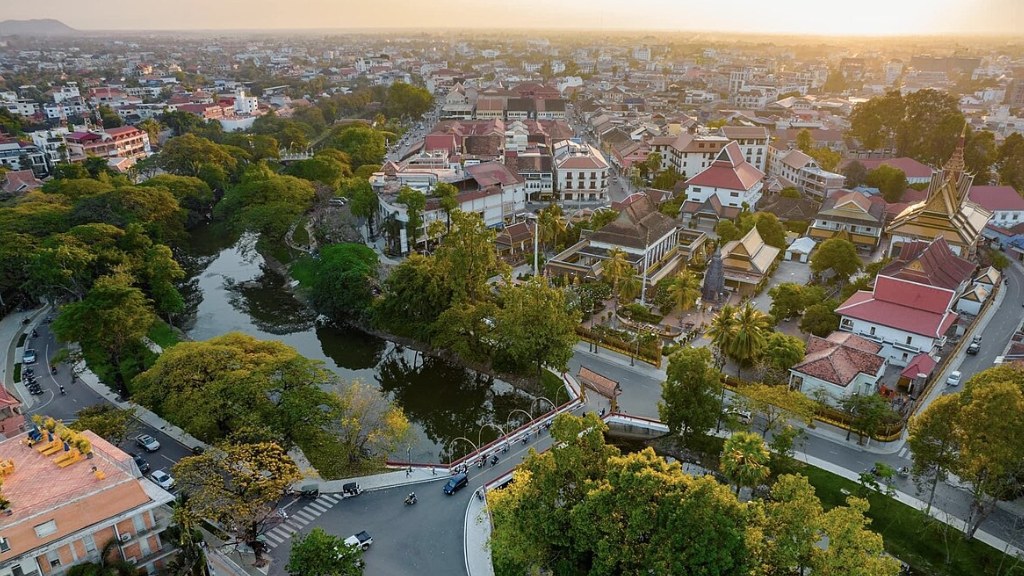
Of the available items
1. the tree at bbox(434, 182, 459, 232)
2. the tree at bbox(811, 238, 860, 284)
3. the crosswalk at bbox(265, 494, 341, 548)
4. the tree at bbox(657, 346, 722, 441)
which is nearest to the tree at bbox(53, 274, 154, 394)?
the crosswalk at bbox(265, 494, 341, 548)

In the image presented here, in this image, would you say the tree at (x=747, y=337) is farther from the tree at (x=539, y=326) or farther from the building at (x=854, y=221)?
the building at (x=854, y=221)

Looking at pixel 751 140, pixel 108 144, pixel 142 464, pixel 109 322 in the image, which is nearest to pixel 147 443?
pixel 142 464

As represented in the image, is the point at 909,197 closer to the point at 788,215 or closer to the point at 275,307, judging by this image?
the point at 788,215

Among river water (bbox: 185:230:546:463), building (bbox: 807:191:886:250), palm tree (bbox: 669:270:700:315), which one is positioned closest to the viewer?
river water (bbox: 185:230:546:463)

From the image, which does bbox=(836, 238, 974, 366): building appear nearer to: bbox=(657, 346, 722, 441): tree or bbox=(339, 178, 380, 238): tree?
bbox=(657, 346, 722, 441): tree

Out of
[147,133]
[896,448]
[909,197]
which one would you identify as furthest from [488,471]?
[147,133]

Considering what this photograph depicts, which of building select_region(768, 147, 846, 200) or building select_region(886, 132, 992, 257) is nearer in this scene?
building select_region(886, 132, 992, 257)
